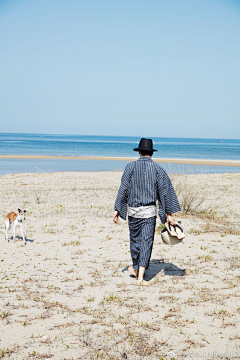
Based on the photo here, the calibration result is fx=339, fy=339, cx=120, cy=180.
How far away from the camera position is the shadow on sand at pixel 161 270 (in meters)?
5.60

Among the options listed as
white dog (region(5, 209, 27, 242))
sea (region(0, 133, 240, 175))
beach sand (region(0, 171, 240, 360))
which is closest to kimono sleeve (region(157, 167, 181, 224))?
beach sand (region(0, 171, 240, 360))

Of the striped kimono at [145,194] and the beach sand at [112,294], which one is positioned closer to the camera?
the beach sand at [112,294]

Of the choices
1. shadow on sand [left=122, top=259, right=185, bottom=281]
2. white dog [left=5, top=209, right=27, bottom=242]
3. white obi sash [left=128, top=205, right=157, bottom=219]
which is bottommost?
shadow on sand [left=122, top=259, right=185, bottom=281]

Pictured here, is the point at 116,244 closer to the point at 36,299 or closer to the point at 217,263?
the point at 217,263

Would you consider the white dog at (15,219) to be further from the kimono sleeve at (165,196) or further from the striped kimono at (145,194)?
the kimono sleeve at (165,196)

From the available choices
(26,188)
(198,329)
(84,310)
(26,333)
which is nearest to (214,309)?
(198,329)

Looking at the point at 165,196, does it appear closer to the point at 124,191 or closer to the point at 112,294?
the point at 124,191

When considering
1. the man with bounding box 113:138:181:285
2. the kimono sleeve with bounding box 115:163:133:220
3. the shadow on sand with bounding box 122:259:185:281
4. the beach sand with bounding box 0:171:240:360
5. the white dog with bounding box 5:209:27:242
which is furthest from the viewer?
the white dog with bounding box 5:209:27:242

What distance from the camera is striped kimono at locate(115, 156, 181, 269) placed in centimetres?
483

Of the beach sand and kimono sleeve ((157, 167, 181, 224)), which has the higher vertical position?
kimono sleeve ((157, 167, 181, 224))

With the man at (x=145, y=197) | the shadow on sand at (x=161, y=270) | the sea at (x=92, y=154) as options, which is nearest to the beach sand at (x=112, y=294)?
the shadow on sand at (x=161, y=270)

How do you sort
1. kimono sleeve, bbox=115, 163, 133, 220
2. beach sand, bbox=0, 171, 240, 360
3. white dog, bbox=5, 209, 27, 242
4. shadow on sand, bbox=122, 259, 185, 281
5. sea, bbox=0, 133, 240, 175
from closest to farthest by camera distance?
beach sand, bbox=0, 171, 240, 360, kimono sleeve, bbox=115, 163, 133, 220, shadow on sand, bbox=122, 259, 185, 281, white dog, bbox=5, 209, 27, 242, sea, bbox=0, 133, 240, 175

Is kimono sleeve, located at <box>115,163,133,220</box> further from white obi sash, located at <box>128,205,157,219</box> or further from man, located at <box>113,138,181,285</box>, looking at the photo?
white obi sash, located at <box>128,205,157,219</box>

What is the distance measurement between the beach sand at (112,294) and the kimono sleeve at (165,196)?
44.9 inches
